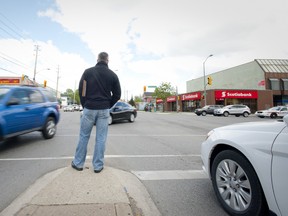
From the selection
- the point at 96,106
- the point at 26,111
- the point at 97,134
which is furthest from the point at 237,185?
the point at 26,111

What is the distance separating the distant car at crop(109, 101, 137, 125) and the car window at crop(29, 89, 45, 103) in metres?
5.67

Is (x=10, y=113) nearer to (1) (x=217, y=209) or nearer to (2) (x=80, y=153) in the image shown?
(2) (x=80, y=153)

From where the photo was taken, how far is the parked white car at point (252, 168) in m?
1.84

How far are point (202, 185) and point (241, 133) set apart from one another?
1296mm

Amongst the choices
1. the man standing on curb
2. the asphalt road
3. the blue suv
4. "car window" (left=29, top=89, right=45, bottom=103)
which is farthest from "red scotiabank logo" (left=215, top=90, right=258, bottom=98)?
the man standing on curb

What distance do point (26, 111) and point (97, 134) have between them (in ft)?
11.8

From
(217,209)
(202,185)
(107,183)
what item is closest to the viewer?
(217,209)

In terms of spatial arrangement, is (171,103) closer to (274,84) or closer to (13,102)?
(274,84)

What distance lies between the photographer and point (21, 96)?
5855mm

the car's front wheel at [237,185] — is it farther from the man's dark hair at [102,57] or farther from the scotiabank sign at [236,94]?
the scotiabank sign at [236,94]

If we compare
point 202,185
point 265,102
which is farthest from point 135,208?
point 265,102

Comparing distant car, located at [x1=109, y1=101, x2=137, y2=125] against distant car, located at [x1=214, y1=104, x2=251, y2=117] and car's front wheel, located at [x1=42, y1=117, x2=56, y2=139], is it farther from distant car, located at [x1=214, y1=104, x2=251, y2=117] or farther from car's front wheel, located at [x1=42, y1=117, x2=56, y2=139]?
distant car, located at [x1=214, y1=104, x2=251, y2=117]

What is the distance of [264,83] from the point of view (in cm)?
4412

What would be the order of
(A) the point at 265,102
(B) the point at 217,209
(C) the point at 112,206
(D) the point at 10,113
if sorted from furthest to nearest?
(A) the point at 265,102 < (D) the point at 10,113 < (B) the point at 217,209 < (C) the point at 112,206
